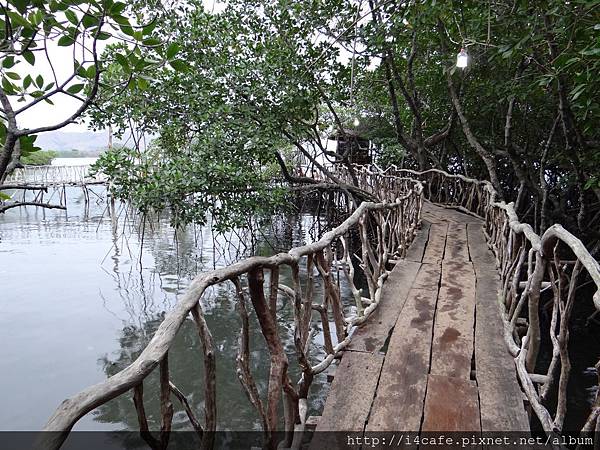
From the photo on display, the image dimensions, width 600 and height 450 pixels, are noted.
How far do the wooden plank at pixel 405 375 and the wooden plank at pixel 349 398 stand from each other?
0.05 m

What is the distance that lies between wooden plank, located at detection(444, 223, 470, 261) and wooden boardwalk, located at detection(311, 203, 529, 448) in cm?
92

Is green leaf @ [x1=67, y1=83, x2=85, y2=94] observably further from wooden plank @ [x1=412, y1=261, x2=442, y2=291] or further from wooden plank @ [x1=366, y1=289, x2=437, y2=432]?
wooden plank @ [x1=412, y1=261, x2=442, y2=291]

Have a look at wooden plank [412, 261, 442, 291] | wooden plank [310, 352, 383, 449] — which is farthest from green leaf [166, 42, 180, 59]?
wooden plank [412, 261, 442, 291]

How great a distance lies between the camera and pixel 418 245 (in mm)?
5547

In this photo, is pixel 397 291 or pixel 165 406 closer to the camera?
pixel 165 406

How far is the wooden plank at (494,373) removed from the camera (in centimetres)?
192

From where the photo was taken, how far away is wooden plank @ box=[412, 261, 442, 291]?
3799 millimetres

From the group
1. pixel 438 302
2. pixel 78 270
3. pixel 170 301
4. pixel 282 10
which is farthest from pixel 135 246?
pixel 438 302

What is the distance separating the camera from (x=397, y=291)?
3645mm

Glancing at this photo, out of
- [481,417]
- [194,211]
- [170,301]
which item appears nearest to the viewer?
[481,417]

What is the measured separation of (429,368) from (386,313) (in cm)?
80

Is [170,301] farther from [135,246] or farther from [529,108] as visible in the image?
[529,108]

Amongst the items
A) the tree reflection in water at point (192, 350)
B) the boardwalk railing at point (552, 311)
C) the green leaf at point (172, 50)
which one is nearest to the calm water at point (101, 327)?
the tree reflection in water at point (192, 350)

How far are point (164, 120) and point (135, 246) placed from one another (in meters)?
7.37
